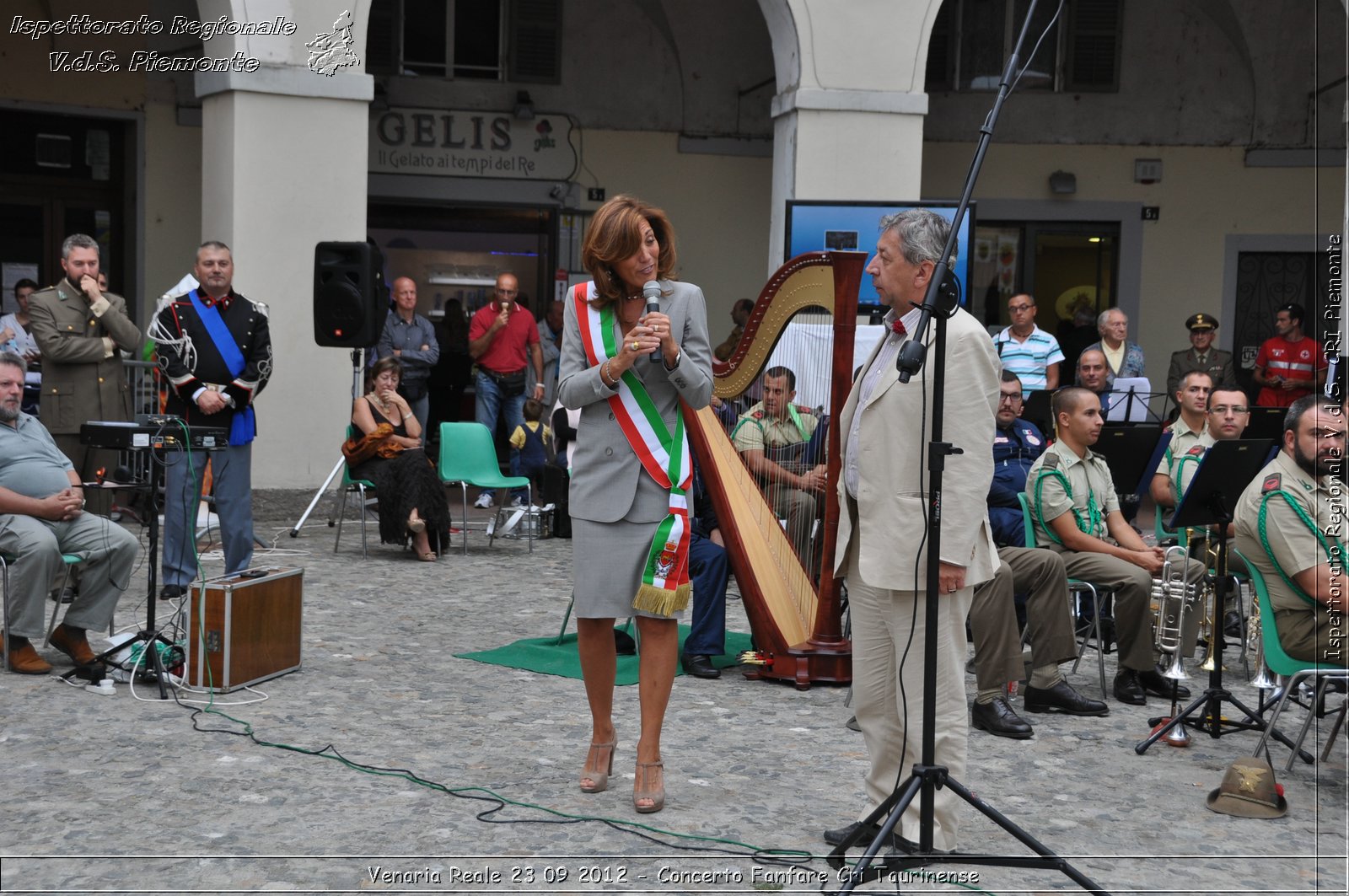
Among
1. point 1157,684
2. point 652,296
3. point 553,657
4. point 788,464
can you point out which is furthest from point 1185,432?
point 652,296

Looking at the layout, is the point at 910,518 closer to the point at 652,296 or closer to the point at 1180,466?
the point at 652,296

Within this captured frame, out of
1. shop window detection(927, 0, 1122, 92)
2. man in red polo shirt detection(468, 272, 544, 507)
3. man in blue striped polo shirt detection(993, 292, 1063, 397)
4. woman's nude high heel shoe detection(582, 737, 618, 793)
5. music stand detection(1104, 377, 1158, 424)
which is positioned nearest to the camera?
woman's nude high heel shoe detection(582, 737, 618, 793)

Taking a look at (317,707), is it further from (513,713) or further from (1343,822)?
(1343,822)

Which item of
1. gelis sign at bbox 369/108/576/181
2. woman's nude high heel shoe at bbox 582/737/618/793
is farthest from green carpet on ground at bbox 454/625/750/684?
gelis sign at bbox 369/108/576/181

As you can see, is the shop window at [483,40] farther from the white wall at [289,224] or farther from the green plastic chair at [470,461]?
the green plastic chair at [470,461]

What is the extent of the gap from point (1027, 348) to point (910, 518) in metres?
6.86

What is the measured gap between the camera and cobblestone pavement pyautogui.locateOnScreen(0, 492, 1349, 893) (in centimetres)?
382

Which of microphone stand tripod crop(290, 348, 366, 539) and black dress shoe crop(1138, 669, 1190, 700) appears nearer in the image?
black dress shoe crop(1138, 669, 1190, 700)

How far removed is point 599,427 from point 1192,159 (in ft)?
41.2

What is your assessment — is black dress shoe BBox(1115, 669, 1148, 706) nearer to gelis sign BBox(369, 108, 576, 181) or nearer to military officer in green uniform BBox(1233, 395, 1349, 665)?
military officer in green uniform BBox(1233, 395, 1349, 665)

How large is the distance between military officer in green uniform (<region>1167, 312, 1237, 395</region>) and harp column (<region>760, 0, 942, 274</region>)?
2943 millimetres

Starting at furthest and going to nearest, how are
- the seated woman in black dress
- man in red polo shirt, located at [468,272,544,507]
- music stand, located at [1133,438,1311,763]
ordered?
man in red polo shirt, located at [468,272,544,507] < the seated woman in black dress < music stand, located at [1133,438,1311,763]

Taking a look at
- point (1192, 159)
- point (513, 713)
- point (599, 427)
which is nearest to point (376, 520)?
point (513, 713)

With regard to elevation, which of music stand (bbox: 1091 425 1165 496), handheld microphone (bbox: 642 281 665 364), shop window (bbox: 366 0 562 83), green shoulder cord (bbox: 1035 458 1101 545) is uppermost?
shop window (bbox: 366 0 562 83)
